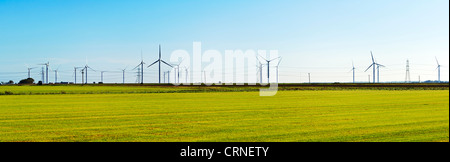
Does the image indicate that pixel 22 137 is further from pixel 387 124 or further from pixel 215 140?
pixel 387 124

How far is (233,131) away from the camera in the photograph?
54.0 ft

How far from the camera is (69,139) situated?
48.1 feet
